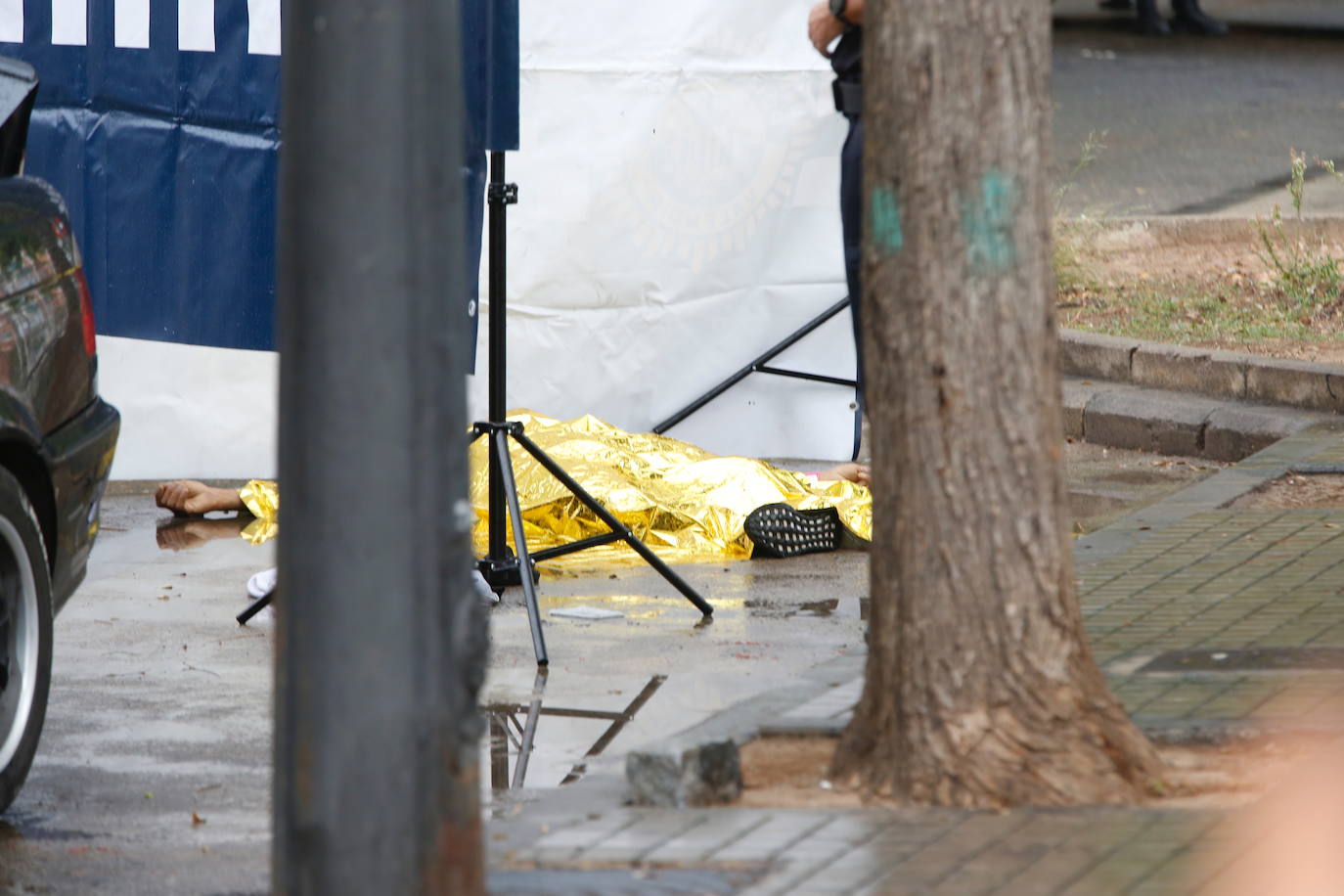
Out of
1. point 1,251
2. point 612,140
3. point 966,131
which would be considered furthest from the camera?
point 612,140

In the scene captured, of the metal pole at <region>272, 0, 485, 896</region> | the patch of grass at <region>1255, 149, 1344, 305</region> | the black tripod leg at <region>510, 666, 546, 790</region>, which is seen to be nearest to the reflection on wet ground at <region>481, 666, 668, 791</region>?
the black tripod leg at <region>510, 666, 546, 790</region>

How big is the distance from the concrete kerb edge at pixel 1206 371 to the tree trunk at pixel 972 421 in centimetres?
485

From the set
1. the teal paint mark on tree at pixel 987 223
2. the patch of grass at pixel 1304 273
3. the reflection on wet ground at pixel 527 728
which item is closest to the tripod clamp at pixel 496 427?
the reflection on wet ground at pixel 527 728

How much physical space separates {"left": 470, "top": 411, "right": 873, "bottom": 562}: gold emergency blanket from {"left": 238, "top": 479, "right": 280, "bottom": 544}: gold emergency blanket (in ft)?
2.93

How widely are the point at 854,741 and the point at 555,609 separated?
229cm

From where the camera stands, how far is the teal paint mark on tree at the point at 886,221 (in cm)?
400

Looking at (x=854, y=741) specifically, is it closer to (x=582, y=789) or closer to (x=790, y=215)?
(x=582, y=789)

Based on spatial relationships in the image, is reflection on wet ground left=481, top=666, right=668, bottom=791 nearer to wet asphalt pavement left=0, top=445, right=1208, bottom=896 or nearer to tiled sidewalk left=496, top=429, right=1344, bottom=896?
wet asphalt pavement left=0, top=445, right=1208, bottom=896

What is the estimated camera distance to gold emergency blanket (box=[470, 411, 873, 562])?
23.7 ft

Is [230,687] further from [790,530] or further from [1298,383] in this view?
[1298,383]

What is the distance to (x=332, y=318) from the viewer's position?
2.71 metres

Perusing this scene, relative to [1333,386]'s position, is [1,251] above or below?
above

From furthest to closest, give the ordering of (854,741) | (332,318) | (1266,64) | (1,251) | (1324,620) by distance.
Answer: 1. (1266,64)
2. (1324,620)
3. (1,251)
4. (854,741)
5. (332,318)

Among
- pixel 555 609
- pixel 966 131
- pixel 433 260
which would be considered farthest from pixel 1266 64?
pixel 433 260
